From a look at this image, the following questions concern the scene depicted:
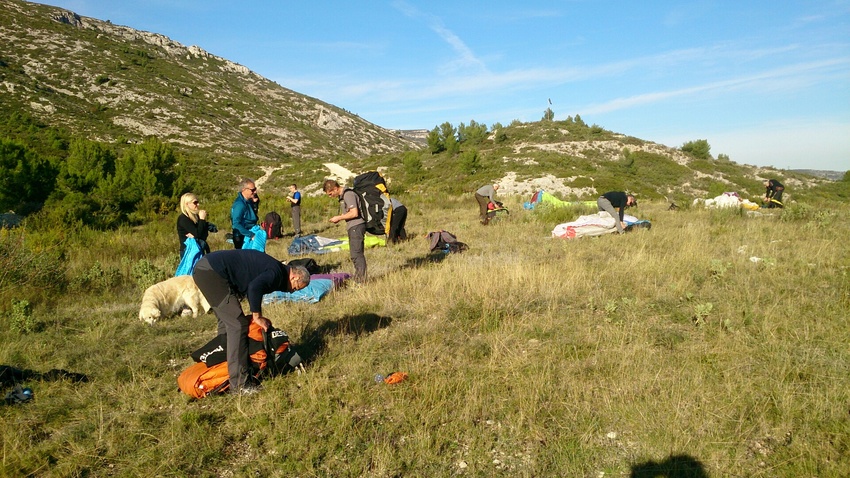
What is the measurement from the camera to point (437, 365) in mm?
3918

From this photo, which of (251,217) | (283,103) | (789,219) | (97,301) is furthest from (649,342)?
(283,103)

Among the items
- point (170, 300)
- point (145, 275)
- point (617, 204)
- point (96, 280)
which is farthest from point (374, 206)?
point (617, 204)

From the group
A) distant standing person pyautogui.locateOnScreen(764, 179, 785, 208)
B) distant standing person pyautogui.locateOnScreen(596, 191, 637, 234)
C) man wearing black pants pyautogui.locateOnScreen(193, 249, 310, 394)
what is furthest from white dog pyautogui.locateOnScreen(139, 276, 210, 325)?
distant standing person pyautogui.locateOnScreen(764, 179, 785, 208)

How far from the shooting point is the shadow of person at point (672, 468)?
101 inches

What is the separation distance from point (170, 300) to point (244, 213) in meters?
1.66

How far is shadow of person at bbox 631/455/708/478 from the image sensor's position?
2.56m

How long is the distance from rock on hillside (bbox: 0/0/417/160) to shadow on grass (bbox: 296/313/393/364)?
45456mm

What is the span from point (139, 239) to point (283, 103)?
8280 centimetres

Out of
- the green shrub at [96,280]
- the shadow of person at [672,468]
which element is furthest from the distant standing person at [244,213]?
the shadow of person at [672,468]

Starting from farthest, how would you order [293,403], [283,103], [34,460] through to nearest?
[283,103]
[293,403]
[34,460]

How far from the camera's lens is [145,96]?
57.9m

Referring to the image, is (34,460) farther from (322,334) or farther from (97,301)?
(97,301)

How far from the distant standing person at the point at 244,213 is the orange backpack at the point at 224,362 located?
3315mm

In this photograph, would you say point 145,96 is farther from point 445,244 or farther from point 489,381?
point 489,381
